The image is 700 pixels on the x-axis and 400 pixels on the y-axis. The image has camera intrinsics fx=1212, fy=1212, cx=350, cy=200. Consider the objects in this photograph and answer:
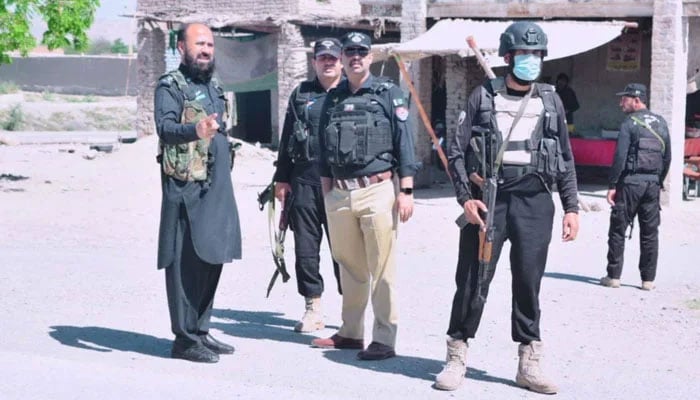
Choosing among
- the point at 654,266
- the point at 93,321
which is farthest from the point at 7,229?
the point at 654,266

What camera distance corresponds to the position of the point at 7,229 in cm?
1317

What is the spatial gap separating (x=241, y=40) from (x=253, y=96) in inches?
114

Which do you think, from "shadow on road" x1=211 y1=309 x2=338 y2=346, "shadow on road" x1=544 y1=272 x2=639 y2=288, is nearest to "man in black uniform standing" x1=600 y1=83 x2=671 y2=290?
"shadow on road" x1=544 y1=272 x2=639 y2=288

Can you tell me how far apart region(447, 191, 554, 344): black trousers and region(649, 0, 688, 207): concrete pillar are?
389 inches

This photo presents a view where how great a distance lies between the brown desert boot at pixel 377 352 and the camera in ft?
21.9

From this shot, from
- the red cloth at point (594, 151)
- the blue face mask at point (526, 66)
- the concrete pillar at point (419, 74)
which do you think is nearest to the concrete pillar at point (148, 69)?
the concrete pillar at point (419, 74)

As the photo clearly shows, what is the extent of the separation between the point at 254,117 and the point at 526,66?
21.4m

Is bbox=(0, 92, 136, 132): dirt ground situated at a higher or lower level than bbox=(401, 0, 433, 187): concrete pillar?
lower

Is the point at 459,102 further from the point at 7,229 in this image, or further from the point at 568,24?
the point at 7,229

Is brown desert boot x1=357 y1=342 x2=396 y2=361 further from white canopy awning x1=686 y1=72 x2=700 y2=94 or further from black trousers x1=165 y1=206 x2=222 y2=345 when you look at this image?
white canopy awning x1=686 y1=72 x2=700 y2=94

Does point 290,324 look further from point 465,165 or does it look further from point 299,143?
point 465,165

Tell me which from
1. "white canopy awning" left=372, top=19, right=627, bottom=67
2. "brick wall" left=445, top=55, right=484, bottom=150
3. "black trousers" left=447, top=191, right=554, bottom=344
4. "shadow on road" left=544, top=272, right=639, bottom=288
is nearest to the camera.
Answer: "black trousers" left=447, top=191, right=554, bottom=344

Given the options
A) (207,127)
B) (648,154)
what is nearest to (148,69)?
(648,154)

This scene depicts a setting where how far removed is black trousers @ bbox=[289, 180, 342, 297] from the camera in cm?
751
